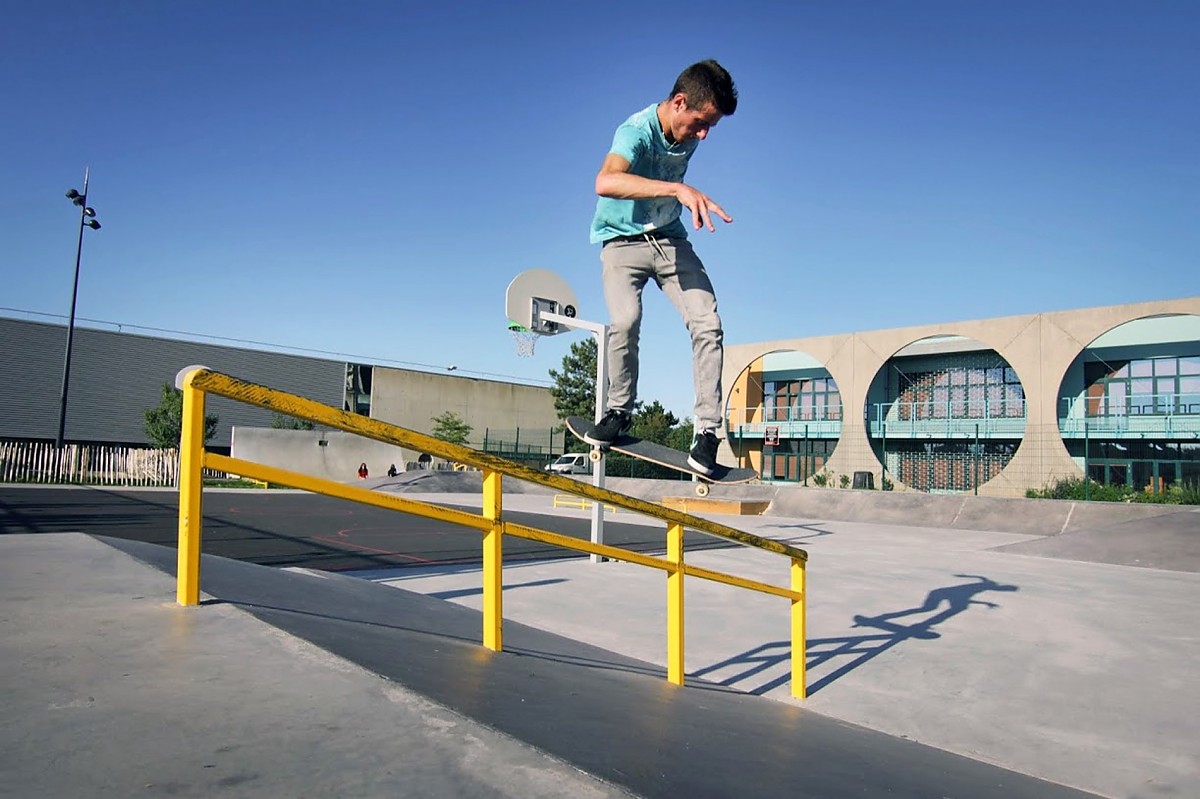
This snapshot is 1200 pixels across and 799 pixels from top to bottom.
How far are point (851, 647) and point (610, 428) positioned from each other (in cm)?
266

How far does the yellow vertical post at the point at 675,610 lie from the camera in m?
3.69

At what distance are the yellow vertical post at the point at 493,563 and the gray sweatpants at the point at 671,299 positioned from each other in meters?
1.32

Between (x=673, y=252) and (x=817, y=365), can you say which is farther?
(x=817, y=365)

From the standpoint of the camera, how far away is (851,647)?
5.54m

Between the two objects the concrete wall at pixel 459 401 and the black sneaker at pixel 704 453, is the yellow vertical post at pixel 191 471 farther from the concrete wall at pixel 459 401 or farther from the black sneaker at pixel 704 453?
the concrete wall at pixel 459 401

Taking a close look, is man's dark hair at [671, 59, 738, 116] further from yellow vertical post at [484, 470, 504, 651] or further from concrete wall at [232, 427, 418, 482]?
concrete wall at [232, 427, 418, 482]

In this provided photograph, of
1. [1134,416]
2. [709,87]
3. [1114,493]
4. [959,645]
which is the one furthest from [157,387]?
[1134,416]

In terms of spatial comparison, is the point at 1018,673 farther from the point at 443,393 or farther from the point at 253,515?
the point at 443,393

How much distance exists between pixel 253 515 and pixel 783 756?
13792 mm

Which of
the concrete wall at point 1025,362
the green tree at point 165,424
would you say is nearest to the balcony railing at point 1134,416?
the concrete wall at point 1025,362

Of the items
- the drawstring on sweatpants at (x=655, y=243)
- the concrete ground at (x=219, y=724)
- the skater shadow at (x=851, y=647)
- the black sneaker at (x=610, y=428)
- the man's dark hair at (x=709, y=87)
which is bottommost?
the skater shadow at (x=851, y=647)

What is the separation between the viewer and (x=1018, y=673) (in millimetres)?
4859

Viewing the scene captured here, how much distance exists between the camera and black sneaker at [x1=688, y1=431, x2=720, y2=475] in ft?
13.9

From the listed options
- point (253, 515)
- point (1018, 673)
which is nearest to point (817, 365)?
point (253, 515)
